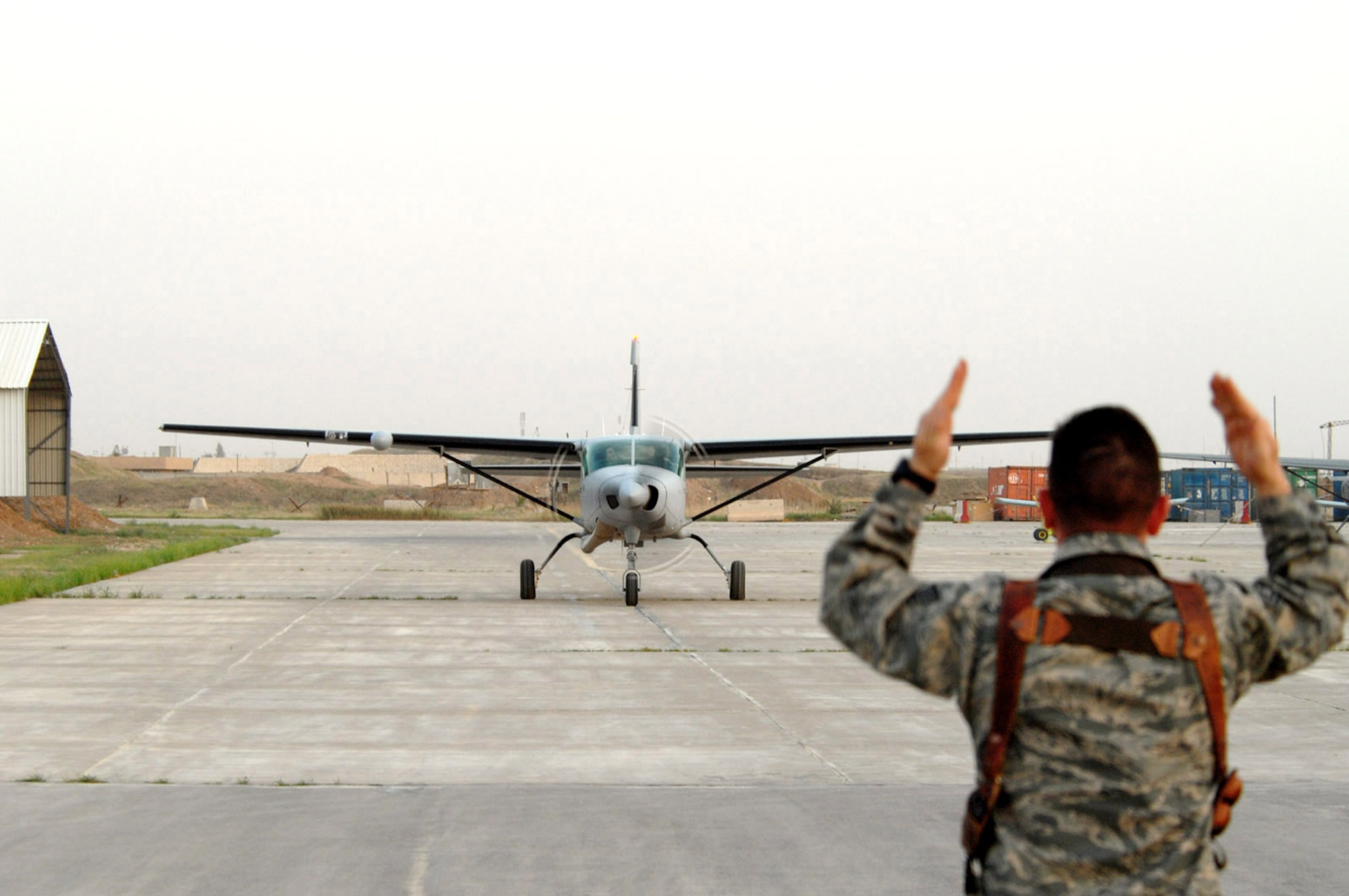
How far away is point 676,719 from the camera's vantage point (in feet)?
29.3

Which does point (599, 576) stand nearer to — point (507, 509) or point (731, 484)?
point (507, 509)

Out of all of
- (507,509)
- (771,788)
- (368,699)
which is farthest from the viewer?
(507,509)

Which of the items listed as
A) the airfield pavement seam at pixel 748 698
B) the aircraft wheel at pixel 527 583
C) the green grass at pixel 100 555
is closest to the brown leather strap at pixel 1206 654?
the airfield pavement seam at pixel 748 698

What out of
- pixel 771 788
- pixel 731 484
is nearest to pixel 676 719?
pixel 771 788

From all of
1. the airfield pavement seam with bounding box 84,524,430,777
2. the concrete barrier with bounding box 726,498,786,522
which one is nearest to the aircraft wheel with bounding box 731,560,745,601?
the airfield pavement seam with bounding box 84,524,430,777

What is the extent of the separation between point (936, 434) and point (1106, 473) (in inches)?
12.9

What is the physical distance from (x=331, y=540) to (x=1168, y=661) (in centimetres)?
3579

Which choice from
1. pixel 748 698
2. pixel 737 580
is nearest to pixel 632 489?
pixel 737 580

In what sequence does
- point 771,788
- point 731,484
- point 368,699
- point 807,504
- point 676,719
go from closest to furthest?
1. point 771,788
2. point 676,719
3. point 368,699
4. point 807,504
5. point 731,484

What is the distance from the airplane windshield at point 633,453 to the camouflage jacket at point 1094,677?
15.2m

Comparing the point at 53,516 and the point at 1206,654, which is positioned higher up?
the point at 1206,654

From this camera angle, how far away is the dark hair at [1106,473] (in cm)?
242

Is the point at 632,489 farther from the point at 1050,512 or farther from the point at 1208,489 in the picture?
the point at 1208,489

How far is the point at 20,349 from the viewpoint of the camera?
35844mm
